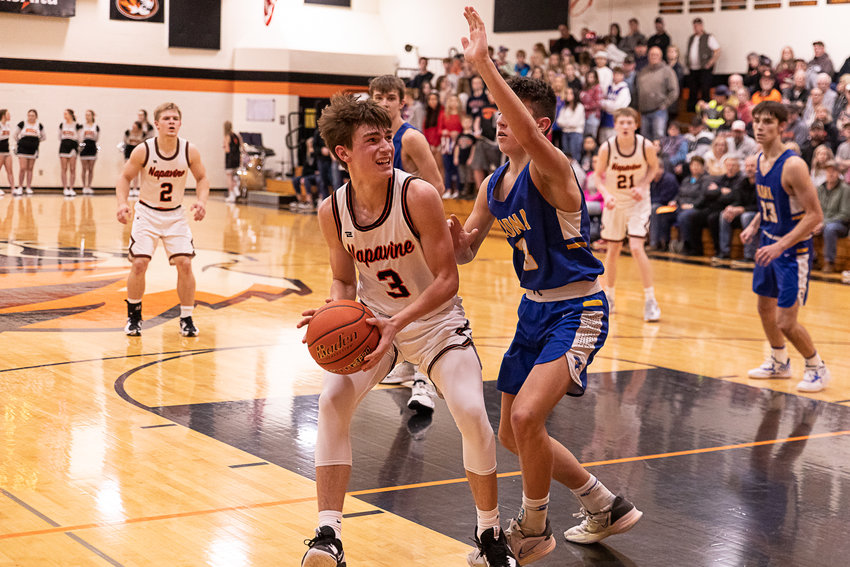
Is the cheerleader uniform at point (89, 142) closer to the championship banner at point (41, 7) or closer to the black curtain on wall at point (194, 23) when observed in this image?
the championship banner at point (41, 7)

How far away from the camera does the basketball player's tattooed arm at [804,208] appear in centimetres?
691

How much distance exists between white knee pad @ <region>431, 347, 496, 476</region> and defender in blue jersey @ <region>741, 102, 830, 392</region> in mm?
3663

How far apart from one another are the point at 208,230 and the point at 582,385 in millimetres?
13138

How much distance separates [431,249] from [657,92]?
1398 cm

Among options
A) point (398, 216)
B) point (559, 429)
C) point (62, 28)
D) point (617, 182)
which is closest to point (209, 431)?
point (559, 429)

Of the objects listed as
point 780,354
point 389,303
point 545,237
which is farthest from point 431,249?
point 780,354

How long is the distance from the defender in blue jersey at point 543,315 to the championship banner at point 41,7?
73.4 feet

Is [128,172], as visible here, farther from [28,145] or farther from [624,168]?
[28,145]

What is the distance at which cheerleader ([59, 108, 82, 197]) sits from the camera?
24.0m

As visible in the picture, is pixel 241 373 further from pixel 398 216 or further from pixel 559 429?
pixel 398 216

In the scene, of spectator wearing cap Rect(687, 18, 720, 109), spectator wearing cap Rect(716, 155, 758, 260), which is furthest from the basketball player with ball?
spectator wearing cap Rect(687, 18, 720, 109)

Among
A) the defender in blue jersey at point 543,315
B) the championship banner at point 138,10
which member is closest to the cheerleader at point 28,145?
the championship banner at point 138,10

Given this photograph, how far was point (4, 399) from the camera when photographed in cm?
628

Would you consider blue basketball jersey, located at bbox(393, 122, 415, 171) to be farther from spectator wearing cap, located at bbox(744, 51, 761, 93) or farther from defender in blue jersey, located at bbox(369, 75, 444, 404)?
spectator wearing cap, located at bbox(744, 51, 761, 93)
